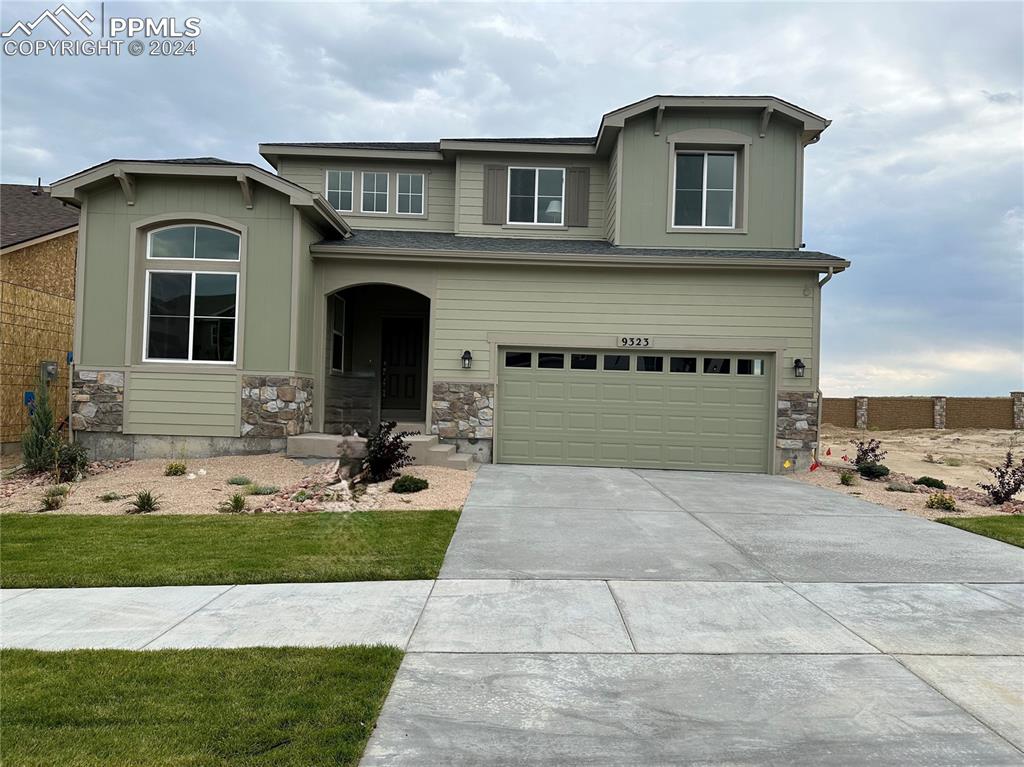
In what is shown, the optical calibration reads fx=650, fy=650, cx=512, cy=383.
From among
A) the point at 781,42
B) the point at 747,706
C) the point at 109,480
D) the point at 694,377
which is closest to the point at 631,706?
the point at 747,706

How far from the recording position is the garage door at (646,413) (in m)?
13.1

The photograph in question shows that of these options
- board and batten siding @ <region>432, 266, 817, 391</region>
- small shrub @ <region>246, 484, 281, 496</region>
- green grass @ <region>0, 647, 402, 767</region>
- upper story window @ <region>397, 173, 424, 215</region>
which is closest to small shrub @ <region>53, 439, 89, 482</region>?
small shrub @ <region>246, 484, 281, 496</region>

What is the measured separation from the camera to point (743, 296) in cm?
1298

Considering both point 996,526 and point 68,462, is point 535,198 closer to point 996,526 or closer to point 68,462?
point 68,462

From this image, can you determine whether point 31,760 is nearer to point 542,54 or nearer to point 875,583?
point 875,583

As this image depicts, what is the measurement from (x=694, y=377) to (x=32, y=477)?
11.8 metres

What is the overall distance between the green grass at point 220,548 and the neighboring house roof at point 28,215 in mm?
8811

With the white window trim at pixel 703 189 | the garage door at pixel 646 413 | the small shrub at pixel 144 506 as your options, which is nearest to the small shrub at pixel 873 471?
the garage door at pixel 646 413

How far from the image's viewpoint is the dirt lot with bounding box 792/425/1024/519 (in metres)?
10.0

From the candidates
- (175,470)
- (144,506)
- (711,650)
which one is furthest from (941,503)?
(175,470)

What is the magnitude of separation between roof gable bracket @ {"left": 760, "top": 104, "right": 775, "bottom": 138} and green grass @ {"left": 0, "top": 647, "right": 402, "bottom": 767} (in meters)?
13.5

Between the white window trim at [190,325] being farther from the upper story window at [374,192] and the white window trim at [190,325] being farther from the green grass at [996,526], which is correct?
the green grass at [996,526]

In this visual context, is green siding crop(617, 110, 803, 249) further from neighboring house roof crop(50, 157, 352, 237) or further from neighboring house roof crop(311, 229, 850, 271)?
neighboring house roof crop(50, 157, 352, 237)

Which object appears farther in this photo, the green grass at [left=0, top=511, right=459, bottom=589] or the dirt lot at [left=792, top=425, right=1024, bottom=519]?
the dirt lot at [left=792, top=425, right=1024, bottom=519]
